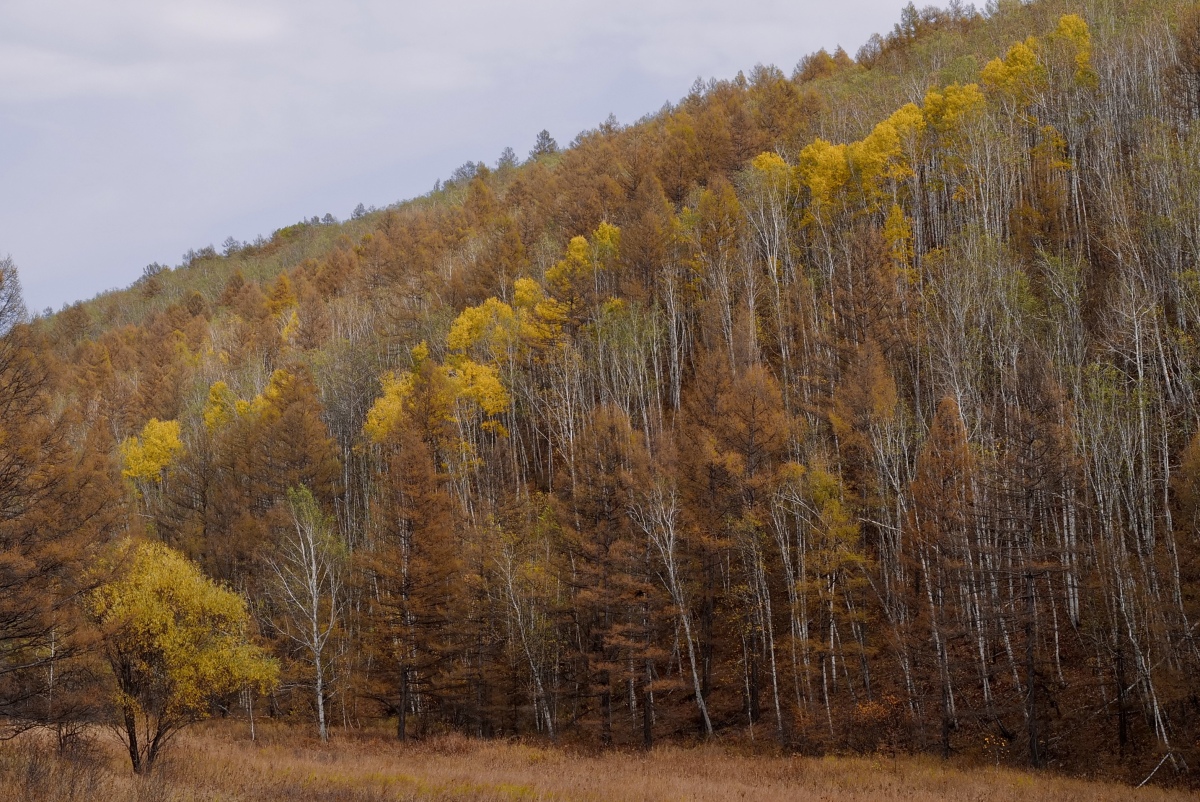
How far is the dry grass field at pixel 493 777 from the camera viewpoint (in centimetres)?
1605

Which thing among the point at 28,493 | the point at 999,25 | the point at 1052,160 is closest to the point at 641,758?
the point at 28,493

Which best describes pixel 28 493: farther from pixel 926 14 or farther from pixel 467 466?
pixel 926 14

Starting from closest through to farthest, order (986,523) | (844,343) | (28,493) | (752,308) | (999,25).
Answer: (28,493), (986,523), (844,343), (752,308), (999,25)

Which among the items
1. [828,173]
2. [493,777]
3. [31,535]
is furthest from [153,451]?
[828,173]

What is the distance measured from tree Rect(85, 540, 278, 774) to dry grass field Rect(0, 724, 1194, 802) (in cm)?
140

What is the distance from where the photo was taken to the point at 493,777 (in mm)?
23781

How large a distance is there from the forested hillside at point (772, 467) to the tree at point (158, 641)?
98cm

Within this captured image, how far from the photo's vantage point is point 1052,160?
157 ft

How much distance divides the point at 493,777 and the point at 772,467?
17.1 m

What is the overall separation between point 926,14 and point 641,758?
97086 millimetres

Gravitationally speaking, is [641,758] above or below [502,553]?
below

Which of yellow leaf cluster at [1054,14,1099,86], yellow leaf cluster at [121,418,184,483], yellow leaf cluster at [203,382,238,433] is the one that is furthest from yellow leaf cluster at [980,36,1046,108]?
yellow leaf cluster at [121,418,184,483]

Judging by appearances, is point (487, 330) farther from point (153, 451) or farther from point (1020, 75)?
point (1020, 75)

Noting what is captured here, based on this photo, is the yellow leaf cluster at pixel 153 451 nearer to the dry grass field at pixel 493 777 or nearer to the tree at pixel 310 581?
the tree at pixel 310 581
